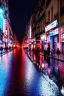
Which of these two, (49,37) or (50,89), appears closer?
(50,89)

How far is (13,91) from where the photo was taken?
10406 millimetres

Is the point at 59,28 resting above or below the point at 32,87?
above

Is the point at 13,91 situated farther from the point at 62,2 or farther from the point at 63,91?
the point at 62,2

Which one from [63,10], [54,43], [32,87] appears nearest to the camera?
[32,87]

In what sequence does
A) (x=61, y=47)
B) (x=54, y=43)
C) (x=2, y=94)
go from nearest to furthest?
(x=2, y=94), (x=61, y=47), (x=54, y=43)

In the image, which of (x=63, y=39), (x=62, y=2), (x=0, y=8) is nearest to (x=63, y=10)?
(x=62, y=2)

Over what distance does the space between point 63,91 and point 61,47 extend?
40618 millimetres

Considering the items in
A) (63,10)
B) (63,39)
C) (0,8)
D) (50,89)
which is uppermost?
(0,8)

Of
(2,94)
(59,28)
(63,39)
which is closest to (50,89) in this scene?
(2,94)

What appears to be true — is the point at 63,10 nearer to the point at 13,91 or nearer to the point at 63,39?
the point at 63,39

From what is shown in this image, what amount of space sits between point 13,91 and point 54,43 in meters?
48.9

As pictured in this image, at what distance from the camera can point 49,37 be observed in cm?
6284

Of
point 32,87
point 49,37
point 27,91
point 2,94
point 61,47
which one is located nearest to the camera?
point 2,94

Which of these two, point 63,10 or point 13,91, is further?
point 63,10
